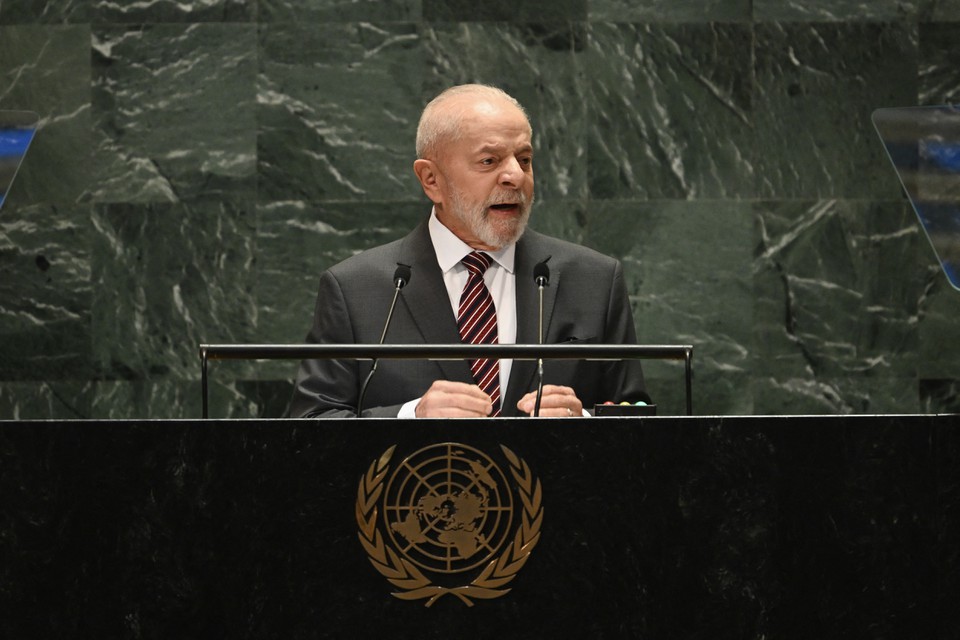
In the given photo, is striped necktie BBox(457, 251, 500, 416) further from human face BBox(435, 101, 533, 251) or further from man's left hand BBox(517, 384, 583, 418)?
man's left hand BBox(517, 384, 583, 418)

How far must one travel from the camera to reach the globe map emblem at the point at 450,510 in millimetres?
2127

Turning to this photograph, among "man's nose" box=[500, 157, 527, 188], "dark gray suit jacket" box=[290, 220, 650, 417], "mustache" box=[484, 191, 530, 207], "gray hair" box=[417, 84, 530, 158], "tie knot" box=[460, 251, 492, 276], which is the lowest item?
"dark gray suit jacket" box=[290, 220, 650, 417]

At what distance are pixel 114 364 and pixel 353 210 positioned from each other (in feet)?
3.63

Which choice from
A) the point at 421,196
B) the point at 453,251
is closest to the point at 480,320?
the point at 453,251

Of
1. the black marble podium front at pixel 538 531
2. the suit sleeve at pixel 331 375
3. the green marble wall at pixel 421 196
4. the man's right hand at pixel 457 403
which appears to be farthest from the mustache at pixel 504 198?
the green marble wall at pixel 421 196

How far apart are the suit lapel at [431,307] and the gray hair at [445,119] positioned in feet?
1.07

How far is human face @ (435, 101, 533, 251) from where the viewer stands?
3.47m

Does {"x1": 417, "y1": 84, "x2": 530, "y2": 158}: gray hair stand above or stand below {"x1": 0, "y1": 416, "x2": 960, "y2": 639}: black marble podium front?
above

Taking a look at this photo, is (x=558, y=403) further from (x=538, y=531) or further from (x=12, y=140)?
(x=12, y=140)

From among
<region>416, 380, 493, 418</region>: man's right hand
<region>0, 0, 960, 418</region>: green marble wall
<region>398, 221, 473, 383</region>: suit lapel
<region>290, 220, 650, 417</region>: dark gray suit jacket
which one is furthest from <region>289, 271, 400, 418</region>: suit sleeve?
<region>0, 0, 960, 418</region>: green marble wall

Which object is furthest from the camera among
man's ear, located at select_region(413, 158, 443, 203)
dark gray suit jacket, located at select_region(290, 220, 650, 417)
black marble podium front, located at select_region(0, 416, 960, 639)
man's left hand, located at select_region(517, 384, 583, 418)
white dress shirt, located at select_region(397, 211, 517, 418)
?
man's ear, located at select_region(413, 158, 443, 203)

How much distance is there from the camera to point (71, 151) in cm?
495

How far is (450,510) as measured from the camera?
213cm

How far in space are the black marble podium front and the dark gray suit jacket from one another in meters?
1.00
